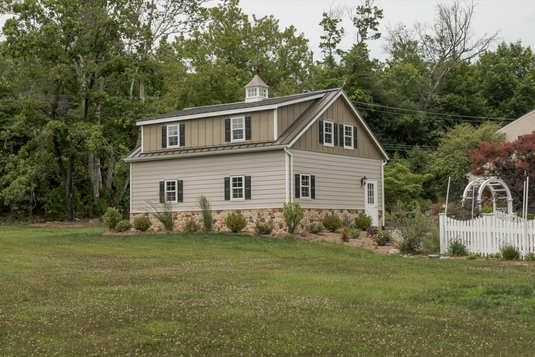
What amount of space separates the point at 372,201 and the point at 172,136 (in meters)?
10.4

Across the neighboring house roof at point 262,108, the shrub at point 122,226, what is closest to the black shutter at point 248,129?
the neighboring house roof at point 262,108

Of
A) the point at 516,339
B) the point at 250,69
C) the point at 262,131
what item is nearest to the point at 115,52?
the point at 250,69

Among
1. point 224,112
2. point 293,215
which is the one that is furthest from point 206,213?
point 224,112

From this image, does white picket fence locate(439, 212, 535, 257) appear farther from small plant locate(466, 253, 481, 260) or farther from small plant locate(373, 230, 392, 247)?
small plant locate(373, 230, 392, 247)

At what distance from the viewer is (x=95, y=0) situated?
1367 inches

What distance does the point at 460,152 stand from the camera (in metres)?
37.3

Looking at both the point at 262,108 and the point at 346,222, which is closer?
the point at 262,108

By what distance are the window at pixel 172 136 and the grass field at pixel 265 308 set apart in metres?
12.6

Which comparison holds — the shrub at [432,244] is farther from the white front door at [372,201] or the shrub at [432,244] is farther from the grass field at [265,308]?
the white front door at [372,201]

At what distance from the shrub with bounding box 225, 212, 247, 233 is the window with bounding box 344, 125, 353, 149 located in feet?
22.1

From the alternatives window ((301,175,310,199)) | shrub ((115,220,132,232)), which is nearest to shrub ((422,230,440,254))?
window ((301,175,310,199))

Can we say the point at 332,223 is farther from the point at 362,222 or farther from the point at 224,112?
the point at 224,112

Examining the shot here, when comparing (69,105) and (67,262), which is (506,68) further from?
(67,262)

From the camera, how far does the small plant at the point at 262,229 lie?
845 inches
